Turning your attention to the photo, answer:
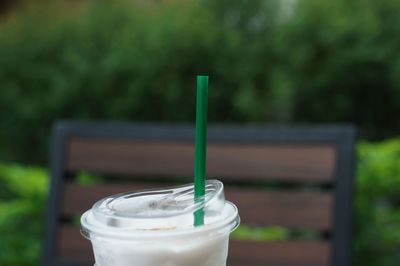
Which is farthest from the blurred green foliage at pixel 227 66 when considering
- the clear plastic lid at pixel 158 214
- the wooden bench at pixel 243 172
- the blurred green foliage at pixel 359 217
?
the clear plastic lid at pixel 158 214

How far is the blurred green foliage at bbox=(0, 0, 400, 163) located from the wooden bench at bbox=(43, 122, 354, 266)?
66 cm

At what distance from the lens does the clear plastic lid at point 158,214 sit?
72 cm

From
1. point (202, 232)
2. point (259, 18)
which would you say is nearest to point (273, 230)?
point (259, 18)

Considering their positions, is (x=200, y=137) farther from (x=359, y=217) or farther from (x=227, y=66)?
(x=227, y=66)

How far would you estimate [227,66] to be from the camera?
2.73 m

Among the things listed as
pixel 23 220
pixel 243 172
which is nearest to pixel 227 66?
pixel 243 172

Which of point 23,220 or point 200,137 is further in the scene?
point 23,220

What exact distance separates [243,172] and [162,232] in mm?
1326

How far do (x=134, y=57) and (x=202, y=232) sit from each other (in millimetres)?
2157

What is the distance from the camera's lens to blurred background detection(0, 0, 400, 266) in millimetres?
2602

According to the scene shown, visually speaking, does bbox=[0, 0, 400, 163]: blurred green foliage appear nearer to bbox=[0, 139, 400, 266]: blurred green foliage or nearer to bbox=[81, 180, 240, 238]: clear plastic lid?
bbox=[0, 139, 400, 266]: blurred green foliage

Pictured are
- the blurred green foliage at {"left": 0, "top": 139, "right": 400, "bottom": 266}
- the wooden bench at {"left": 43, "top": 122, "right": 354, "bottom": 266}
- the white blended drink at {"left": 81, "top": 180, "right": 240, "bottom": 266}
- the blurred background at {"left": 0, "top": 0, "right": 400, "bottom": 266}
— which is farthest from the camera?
the blurred background at {"left": 0, "top": 0, "right": 400, "bottom": 266}

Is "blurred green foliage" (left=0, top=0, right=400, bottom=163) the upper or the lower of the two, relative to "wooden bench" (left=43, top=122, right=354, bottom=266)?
upper

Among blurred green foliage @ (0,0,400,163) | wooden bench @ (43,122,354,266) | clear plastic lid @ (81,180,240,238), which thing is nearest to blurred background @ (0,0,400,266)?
blurred green foliage @ (0,0,400,163)
